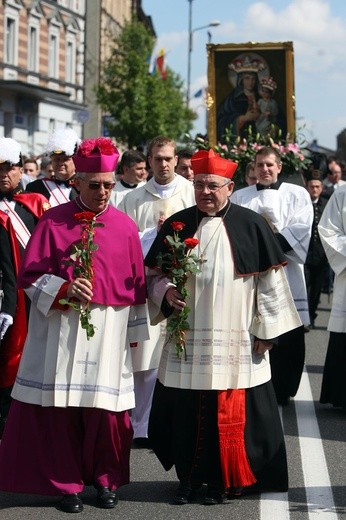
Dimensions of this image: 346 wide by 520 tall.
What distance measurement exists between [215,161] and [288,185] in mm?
3640

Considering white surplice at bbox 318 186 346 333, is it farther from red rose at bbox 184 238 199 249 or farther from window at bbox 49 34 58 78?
window at bbox 49 34 58 78

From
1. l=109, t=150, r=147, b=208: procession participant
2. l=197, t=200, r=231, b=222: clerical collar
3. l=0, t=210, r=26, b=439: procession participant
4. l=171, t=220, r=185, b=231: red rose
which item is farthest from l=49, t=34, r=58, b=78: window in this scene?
l=171, t=220, r=185, b=231: red rose

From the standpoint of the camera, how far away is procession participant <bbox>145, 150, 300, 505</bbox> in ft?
23.4

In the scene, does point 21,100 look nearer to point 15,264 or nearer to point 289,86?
point 289,86

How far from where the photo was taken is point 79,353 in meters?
6.93

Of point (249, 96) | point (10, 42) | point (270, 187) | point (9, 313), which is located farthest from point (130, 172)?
point (10, 42)

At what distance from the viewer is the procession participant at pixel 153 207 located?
876 cm

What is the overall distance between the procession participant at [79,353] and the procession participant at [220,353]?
278mm

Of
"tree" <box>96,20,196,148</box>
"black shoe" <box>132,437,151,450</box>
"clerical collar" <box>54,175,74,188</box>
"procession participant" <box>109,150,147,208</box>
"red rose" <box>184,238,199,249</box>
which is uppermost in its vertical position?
"tree" <box>96,20,196,148</box>

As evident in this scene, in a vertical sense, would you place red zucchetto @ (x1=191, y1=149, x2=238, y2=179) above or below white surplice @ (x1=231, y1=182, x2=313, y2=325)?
above

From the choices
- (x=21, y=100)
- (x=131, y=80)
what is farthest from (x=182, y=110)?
(x=21, y=100)

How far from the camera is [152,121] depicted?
47406mm

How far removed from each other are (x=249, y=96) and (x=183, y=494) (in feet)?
41.6

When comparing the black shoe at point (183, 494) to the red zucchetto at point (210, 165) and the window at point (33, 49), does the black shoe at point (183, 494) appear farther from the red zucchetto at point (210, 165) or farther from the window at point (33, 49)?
the window at point (33, 49)
